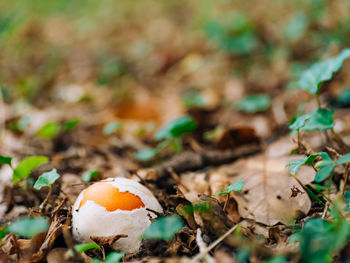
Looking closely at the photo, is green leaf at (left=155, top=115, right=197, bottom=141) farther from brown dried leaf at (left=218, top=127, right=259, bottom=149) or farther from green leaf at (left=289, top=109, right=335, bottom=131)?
green leaf at (left=289, top=109, right=335, bottom=131)

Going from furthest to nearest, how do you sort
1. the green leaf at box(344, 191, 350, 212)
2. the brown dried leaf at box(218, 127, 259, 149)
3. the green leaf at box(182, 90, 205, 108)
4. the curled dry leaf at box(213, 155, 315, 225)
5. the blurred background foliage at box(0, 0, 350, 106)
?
the blurred background foliage at box(0, 0, 350, 106) → the green leaf at box(182, 90, 205, 108) → the brown dried leaf at box(218, 127, 259, 149) → the curled dry leaf at box(213, 155, 315, 225) → the green leaf at box(344, 191, 350, 212)

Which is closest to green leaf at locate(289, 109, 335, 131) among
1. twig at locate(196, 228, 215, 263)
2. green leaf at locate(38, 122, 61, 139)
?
twig at locate(196, 228, 215, 263)

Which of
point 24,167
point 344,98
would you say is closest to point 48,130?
point 24,167

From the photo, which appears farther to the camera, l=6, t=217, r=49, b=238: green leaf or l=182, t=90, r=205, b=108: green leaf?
l=182, t=90, r=205, b=108: green leaf

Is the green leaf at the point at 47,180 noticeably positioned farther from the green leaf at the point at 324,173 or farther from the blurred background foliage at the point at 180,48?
the blurred background foliage at the point at 180,48

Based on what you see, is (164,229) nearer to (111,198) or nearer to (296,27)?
(111,198)

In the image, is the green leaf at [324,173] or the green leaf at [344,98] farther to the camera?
the green leaf at [344,98]

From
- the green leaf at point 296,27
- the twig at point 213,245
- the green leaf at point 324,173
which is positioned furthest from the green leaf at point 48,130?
the green leaf at point 296,27

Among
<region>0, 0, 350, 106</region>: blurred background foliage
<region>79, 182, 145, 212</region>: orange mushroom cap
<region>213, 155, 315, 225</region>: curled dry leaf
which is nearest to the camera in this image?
<region>79, 182, 145, 212</region>: orange mushroom cap
